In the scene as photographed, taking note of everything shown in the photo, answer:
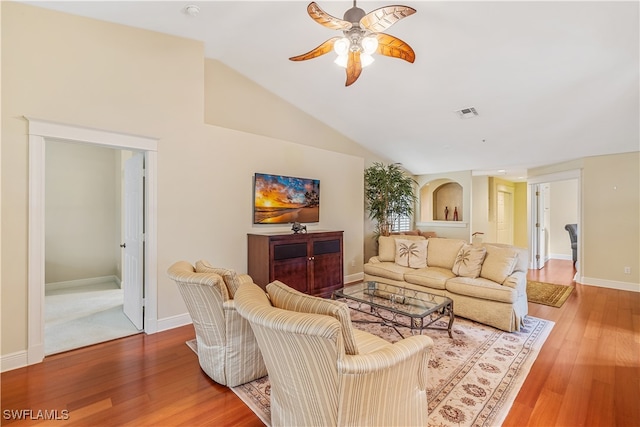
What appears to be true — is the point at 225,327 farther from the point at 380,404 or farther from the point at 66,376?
the point at 66,376

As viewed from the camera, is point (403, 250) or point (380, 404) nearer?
point (380, 404)

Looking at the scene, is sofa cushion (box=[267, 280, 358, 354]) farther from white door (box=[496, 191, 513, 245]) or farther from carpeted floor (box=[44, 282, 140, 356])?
white door (box=[496, 191, 513, 245])

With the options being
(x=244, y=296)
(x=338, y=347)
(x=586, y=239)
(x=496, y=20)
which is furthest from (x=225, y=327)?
(x=586, y=239)

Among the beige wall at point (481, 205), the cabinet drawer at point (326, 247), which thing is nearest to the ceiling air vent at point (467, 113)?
the cabinet drawer at point (326, 247)

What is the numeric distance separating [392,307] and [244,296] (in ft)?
5.94

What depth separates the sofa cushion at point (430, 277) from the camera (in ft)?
12.4

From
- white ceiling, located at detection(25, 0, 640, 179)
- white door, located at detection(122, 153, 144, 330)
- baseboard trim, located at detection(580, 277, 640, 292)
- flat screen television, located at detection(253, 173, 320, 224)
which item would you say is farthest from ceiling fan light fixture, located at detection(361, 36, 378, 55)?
baseboard trim, located at detection(580, 277, 640, 292)

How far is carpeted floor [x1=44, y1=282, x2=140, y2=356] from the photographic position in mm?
3029

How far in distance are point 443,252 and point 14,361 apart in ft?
16.0

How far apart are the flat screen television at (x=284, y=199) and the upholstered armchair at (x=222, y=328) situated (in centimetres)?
199

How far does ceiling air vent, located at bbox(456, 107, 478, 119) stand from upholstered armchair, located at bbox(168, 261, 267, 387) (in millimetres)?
3998

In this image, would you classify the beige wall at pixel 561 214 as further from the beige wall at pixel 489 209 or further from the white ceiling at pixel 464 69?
the white ceiling at pixel 464 69

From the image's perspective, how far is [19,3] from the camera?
8.39ft

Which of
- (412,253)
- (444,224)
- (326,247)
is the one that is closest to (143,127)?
(326,247)
